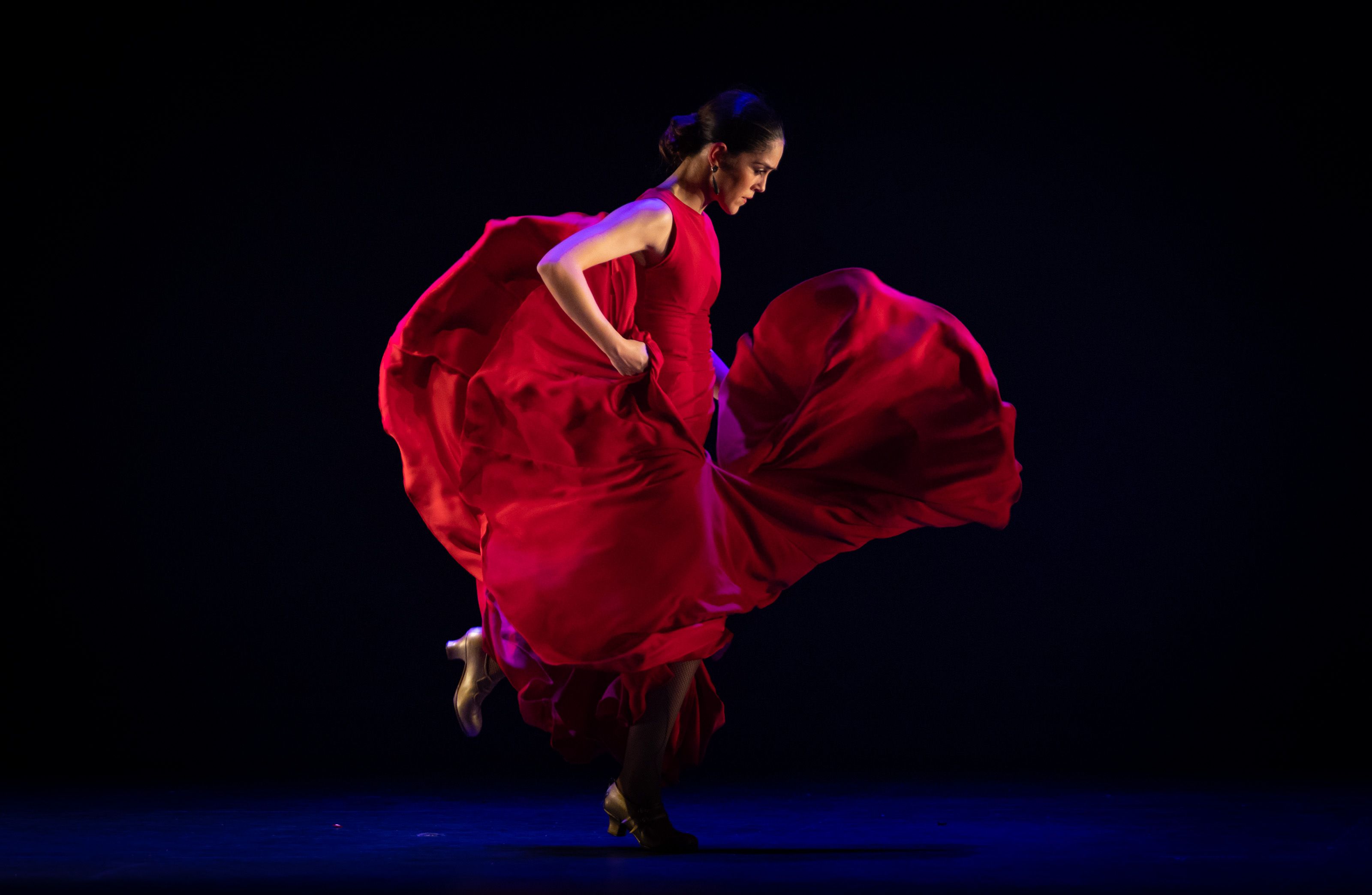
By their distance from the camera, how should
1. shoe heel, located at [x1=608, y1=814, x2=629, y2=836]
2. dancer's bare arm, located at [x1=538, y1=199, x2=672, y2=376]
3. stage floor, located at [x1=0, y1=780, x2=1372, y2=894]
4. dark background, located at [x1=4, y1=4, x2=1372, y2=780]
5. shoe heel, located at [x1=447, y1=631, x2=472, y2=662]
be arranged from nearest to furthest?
1. stage floor, located at [x1=0, y1=780, x2=1372, y2=894]
2. dancer's bare arm, located at [x1=538, y1=199, x2=672, y2=376]
3. shoe heel, located at [x1=608, y1=814, x2=629, y2=836]
4. shoe heel, located at [x1=447, y1=631, x2=472, y2=662]
5. dark background, located at [x1=4, y1=4, x2=1372, y2=780]

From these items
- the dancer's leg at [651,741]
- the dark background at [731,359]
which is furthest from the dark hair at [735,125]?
the dark background at [731,359]

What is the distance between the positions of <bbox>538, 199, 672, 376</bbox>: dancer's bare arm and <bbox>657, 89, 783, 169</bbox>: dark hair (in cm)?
16

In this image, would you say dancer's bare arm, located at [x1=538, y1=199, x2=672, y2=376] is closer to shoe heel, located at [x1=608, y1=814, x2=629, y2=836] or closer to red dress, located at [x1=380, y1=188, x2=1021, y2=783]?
red dress, located at [x1=380, y1=188, x2=1021, y2=783]

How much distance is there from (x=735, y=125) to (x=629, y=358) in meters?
0.43

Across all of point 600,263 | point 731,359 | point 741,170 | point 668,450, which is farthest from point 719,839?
point 731,359

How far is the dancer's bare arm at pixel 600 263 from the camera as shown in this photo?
79.7 inches

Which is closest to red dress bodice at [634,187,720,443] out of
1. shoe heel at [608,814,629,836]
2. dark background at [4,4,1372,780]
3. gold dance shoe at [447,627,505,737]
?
gold dance shoe at [447,627,505,737]

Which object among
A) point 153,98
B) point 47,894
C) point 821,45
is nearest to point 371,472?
point 153,98

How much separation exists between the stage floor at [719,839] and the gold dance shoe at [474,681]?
0.65ft

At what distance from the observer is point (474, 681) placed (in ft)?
7.81

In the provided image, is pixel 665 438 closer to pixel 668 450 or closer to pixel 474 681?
pixel 668 450

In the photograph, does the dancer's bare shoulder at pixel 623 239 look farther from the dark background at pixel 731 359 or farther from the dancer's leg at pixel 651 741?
the dark background at pixel 731 359

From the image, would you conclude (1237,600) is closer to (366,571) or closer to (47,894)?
(366,571)

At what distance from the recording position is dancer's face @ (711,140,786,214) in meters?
2.19
